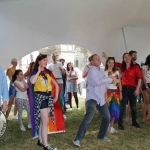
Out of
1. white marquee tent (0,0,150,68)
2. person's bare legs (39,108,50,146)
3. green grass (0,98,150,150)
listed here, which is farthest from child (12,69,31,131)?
person's bare legs (39,108,50,146)

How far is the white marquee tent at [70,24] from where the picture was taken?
4.38 meters

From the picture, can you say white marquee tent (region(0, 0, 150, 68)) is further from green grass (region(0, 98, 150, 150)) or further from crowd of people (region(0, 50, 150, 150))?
green grass (region(0, 98, 150, 150))

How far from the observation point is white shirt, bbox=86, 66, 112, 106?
3047 millimetres

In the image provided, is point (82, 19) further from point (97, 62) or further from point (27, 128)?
point (27, 128)

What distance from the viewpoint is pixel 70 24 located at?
4.94m

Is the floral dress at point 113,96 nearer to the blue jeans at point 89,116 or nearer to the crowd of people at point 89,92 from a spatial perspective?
the crowd of people at point 89,92

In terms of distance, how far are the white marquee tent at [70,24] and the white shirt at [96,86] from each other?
1923mm

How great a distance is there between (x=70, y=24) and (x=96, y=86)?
229 centimetres

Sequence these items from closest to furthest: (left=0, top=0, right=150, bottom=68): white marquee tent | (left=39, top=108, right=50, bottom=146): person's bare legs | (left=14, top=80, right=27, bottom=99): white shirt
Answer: (left=39, top=108, right=50, bottom=146): person's bare legs, (left=14, top=80, right=27, bottom=99): white shirt, (left=0, top=0, right=150, bottom=68): white marquee tent

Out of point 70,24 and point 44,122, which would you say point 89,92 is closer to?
point 44,122

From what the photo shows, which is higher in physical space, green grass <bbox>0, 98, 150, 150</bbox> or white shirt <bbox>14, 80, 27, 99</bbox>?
white shirt <bbox>14, 80, 27, 99</bbox>

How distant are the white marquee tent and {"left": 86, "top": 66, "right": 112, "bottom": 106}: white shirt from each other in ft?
6.31

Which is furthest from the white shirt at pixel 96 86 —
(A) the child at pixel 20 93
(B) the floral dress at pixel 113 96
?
(A) the child at pixel 20 93

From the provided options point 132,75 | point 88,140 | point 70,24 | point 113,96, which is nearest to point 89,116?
point 88,140
